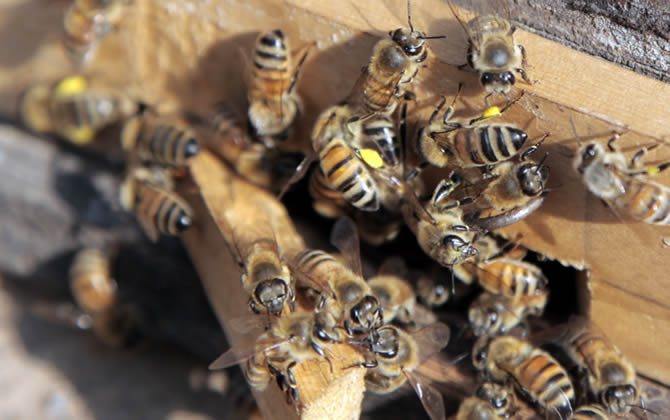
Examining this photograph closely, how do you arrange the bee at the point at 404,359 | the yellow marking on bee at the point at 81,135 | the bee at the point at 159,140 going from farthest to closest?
the yellow marking on bee at the point at 81,135 < the bee at the point at 159,140 < the bee at the point at 404,359

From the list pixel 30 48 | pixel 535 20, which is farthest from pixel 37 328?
pixel 535 20

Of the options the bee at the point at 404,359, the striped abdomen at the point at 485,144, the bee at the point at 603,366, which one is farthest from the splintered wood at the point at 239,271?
the bee at the point at 603,366

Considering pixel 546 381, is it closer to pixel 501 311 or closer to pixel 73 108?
pixel 501 311

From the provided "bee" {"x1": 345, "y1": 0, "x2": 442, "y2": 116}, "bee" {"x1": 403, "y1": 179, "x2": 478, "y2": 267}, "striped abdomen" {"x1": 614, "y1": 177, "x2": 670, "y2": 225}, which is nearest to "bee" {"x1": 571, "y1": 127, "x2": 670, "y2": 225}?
"striped abdomen" {"x1": 614, "y1": 177, "x2": 670, "y2": 225}

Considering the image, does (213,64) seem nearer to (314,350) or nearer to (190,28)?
(190,28)

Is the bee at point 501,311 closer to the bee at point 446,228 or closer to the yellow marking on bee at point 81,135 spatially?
the bee at point 446,228

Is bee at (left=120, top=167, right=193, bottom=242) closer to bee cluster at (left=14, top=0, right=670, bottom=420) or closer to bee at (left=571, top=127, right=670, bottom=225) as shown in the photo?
bee cluster at (left=14, top=0, right=670, bottom=420)
